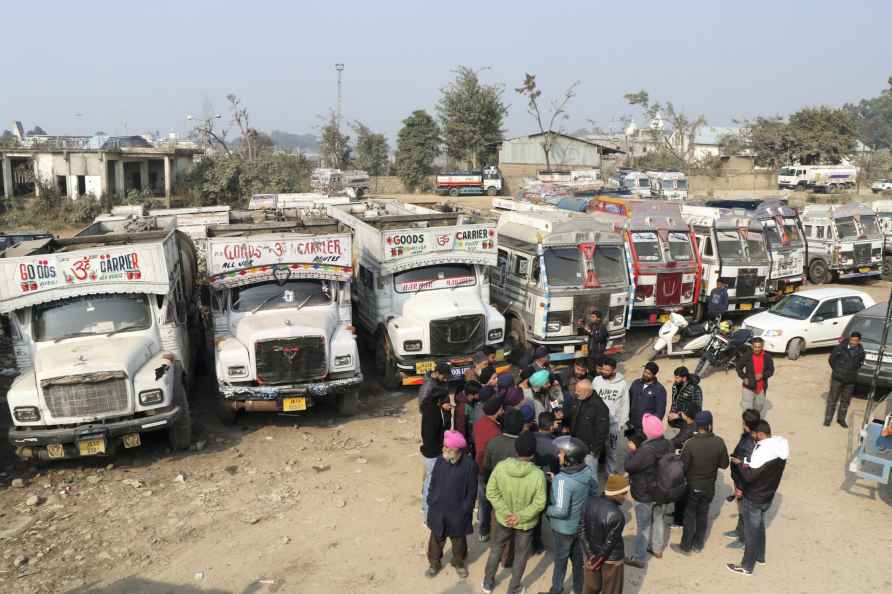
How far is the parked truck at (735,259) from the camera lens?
18.2 m

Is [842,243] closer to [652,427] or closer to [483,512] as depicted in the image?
[652,427]

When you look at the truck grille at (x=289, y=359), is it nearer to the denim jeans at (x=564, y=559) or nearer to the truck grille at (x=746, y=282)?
the denim jeans at (x=564, y=559)

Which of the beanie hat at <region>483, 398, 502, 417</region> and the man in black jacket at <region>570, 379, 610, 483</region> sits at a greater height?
the beanie hat at <region>483, 398, 502, 417</region>

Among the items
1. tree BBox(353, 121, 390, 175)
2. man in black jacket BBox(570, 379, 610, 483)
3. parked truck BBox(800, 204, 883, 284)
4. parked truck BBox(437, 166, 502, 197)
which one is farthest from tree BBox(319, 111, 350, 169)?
man in black jacket BBox(570, 379, 610, 483)

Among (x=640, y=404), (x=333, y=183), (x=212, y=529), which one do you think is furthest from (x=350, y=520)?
(x=333, y=183)

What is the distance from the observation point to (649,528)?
25.7 feet

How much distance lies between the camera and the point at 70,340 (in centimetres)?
1077

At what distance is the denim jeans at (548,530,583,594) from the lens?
Result: 266 inches

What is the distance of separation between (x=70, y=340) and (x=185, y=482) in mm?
2763

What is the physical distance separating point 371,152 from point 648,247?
50840mm

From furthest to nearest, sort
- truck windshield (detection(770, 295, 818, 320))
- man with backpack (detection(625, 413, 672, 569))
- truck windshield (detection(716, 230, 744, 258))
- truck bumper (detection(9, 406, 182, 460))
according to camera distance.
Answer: truck windshield (detection(716, 230, 744, 258))
truck windshield (detection(770, 295, 818, 320))
truck bumper (detection(9, 406, 182, 460))
man with backpack (detection(625, 413, 672, 569))

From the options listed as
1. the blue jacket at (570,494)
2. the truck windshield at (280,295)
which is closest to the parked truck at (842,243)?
the truck windshield at (280,295)

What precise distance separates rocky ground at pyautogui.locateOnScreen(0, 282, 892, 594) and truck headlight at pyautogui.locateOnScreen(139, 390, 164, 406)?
3.16 ft

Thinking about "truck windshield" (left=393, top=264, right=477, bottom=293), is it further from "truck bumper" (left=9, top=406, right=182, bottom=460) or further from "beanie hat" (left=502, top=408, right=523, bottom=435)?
"beanie hat" (left=502, top=408, right=523, bottom=435)
